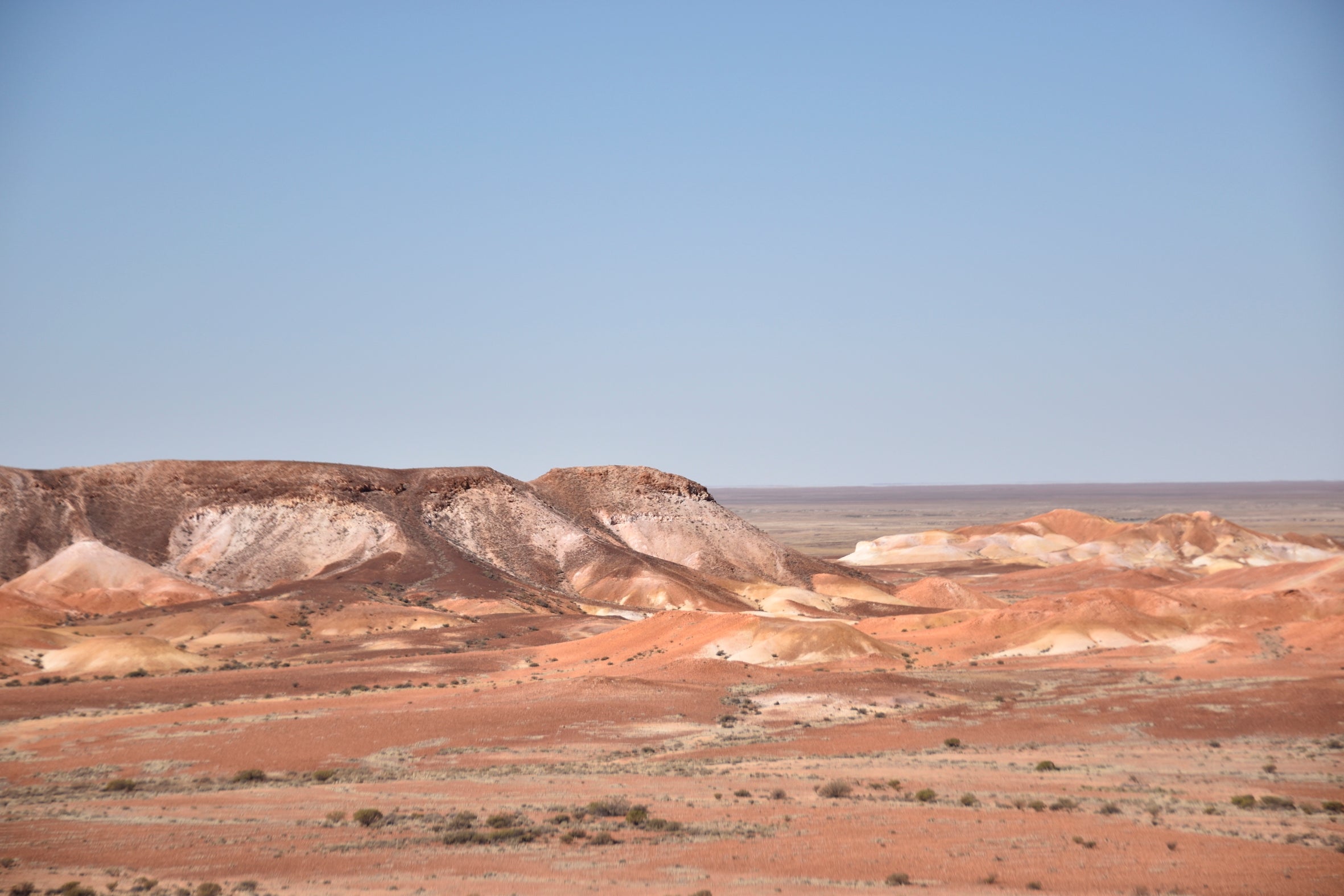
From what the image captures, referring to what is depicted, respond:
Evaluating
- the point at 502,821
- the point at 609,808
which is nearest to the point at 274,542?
the point at 609,808

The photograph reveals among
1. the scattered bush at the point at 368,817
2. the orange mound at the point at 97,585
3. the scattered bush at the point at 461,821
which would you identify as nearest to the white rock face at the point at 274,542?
the orange mound at the point at 97,585

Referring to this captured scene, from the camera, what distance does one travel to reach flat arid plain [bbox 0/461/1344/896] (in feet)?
72.7

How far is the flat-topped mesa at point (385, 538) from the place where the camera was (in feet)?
277

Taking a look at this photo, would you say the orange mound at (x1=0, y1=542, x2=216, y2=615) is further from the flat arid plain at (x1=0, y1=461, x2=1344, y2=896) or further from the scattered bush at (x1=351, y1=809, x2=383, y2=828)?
the scattered bush at (x1=351, y1=809, x2=383, y2=828)

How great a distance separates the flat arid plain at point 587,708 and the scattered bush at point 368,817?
16 centimetres

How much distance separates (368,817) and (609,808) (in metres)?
5.13

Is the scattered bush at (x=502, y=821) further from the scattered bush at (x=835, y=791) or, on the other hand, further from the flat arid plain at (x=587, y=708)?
the scattered bush at (x=835, y=791)

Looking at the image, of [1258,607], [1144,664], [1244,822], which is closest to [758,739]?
[1244,822]

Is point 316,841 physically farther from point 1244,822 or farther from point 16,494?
point 16,494

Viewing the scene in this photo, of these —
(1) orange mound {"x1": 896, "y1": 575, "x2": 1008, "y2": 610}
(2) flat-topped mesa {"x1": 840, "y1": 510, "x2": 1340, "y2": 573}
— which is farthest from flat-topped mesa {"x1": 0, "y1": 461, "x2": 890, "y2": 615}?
(2) flat-topped mesa {"x1": 840, "y1": 510, "x2": 1340, "y2": 573}

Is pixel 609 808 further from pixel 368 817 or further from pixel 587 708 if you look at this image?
pixel 587 708

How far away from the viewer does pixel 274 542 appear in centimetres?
9012

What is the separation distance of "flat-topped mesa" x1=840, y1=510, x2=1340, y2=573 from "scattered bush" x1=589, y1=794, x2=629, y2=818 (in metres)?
103

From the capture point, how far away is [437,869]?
21.3m
